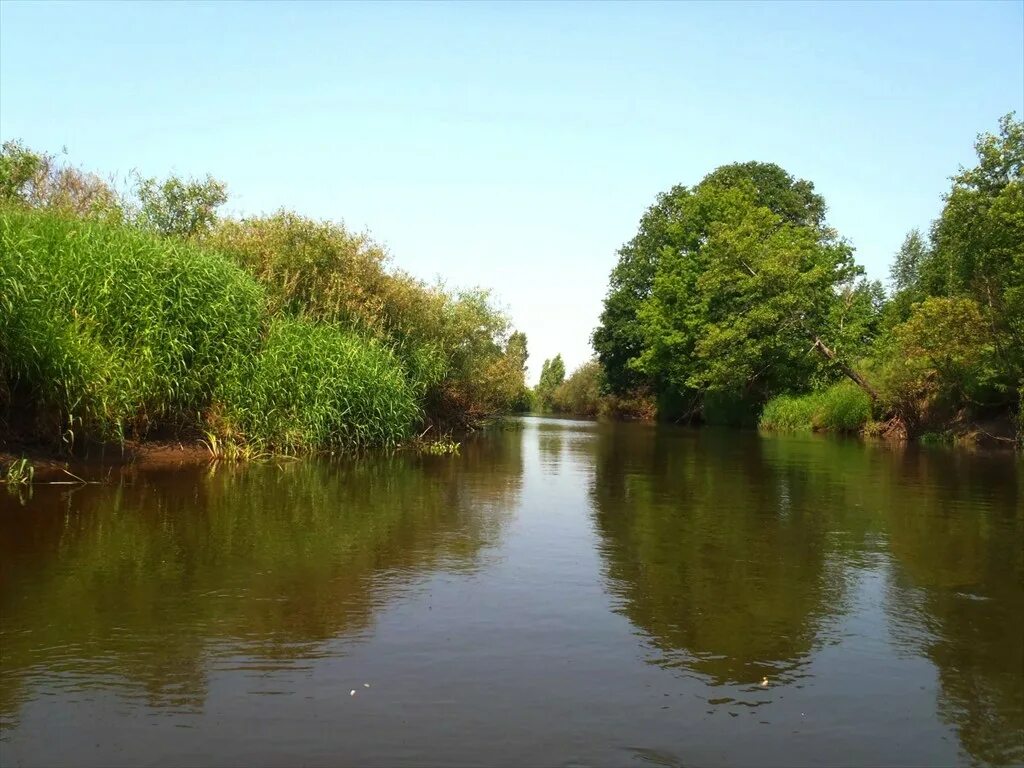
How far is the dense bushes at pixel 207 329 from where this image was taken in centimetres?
1470

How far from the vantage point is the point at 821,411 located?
144ft

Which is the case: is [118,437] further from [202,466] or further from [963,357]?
[963,357]

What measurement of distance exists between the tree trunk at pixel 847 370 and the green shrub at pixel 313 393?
2619 cm

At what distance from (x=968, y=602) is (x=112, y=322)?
15155 mm

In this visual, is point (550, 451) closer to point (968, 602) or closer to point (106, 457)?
point (106, 457)

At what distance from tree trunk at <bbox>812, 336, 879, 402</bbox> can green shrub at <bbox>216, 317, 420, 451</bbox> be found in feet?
85.9

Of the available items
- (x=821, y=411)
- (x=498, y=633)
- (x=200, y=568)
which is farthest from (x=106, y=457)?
(x=821, y=411)

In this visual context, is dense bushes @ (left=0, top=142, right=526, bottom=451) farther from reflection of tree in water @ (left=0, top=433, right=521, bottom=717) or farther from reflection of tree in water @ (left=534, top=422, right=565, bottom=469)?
reflection of tree in water @ (left=534, top=422, right=565, bottom=469)

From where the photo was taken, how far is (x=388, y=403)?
2242 cm

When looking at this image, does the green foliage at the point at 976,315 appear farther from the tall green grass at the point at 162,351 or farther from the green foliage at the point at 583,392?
the green foliage at the point at 583,392

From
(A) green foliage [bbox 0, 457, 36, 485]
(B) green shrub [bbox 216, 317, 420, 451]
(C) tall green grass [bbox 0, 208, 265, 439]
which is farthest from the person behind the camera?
(B) green shrub [bbox 216, 317, 420, 451]

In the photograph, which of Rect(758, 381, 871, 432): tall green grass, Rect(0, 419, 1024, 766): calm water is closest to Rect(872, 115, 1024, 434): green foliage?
Rect(758, 381, 871, 432): tall green grass

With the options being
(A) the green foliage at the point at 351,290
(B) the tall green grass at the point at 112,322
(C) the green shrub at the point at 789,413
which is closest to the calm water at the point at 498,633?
(B) the tall green grass at the point at 112,322

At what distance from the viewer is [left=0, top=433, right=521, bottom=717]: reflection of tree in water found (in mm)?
5719
